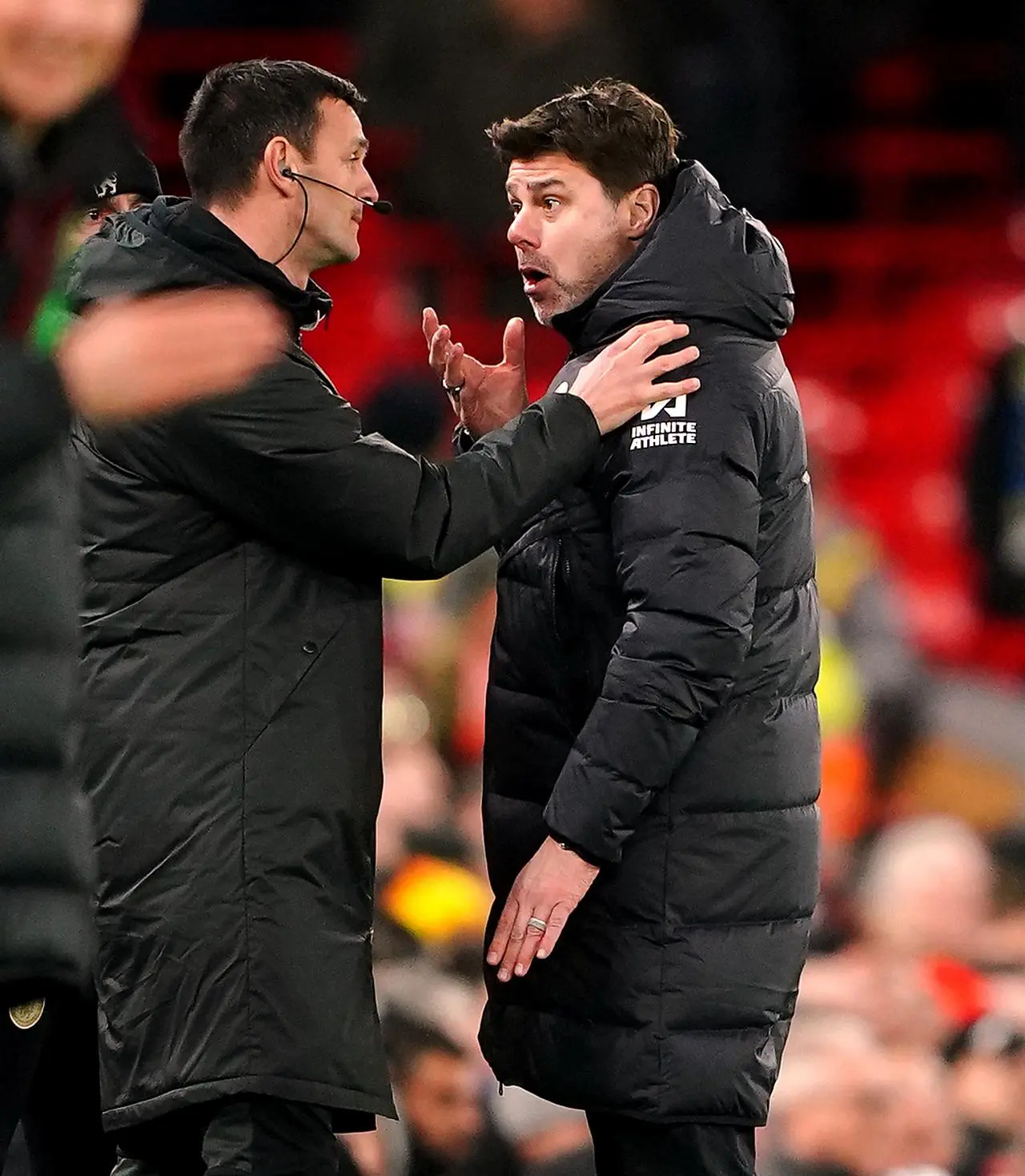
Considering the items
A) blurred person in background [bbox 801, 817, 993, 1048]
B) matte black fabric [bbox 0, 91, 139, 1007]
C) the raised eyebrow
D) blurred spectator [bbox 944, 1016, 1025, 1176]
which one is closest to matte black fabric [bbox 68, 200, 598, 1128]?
matte black fabric [bbox 0, 91, 139, 1007]

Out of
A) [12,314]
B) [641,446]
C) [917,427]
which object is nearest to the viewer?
[12,314]

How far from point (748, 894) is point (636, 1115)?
270 millimetres

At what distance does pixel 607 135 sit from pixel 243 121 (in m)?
0.41

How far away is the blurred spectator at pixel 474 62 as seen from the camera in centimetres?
586

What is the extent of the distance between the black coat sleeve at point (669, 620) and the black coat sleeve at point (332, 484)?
0.49ft

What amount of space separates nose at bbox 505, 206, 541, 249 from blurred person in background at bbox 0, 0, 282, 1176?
0.40m

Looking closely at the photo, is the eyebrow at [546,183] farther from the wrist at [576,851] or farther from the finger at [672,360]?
the wrist at [576,851]

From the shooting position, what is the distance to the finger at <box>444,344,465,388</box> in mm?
2725

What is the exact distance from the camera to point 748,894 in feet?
7.88

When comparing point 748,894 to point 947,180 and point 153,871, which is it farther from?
point 947,180

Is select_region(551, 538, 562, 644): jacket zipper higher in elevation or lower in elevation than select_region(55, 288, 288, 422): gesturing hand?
lower

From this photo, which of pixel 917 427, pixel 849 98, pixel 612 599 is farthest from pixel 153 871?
pixel 849 98

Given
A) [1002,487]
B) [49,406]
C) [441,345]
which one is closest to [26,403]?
[49,406]

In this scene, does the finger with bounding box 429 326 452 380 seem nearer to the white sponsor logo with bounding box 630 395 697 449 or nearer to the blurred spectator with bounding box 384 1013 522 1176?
the white sponsor logo with bounding box 630 395 697 449
